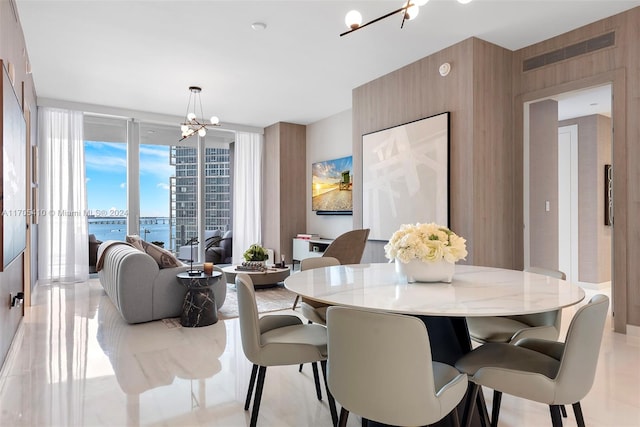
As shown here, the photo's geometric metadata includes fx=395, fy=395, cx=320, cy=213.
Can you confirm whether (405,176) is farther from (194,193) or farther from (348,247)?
(194,193)

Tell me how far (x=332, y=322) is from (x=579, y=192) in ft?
19.0

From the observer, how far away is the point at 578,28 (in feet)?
12.1

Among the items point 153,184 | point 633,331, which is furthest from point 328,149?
point 633,331

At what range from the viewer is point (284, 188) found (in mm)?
7520

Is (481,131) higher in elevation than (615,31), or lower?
lower

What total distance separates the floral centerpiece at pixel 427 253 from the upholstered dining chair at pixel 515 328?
1.48ft

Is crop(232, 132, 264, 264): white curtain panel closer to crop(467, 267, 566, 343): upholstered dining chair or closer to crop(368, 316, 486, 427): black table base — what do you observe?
crop(467, 267, 566, 343): upholstered dining chair

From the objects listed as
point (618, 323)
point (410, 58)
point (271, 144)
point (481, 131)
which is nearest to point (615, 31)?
point (481, 131)

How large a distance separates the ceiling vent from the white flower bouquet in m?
2.90

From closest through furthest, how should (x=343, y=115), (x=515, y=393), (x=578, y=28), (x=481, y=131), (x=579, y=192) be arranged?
1. (x=515, y=393)
2. (x=578, y=28)
3. (x=481, y=131)
4. (x=579, y=192)
5. (x=343, y=115)

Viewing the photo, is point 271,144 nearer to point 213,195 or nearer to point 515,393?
point 213,195

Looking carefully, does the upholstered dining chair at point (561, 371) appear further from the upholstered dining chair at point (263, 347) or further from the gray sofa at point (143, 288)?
the gray sofa at point (143, 288)

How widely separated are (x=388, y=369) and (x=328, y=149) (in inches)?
240

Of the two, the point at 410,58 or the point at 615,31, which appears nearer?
the point at 615,31
